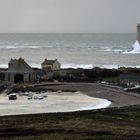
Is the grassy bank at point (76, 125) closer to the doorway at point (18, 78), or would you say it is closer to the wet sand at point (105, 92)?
the wet sand at point (105, 92)

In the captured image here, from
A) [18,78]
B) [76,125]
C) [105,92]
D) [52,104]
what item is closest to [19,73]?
[18,78]

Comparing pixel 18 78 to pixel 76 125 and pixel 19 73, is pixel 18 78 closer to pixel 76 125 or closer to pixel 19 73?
pixel 19 73

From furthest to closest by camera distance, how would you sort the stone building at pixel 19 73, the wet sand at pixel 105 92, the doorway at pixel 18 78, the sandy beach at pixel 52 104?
the doorway at pixel 18 78 → the stone building at pixel 19 73 → the wet sand at pixel 105 92 → the sandy beach at pixel 52 104

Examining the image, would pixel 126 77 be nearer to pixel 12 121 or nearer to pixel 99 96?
A: pixel 99 96

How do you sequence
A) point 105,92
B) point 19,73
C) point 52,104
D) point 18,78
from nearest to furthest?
point 52,104 < point 105,92 < point 19,73 < point 18,78

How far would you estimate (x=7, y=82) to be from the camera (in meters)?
64.4

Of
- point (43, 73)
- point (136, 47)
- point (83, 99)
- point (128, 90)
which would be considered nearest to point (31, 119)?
point (83, 99)

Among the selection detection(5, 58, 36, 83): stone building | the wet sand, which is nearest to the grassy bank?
the wet sand

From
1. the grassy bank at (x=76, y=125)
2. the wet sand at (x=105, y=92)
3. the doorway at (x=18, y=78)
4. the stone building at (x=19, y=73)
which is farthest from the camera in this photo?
the doorway at (x=18, y=78)

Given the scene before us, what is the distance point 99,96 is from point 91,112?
39.5 ft

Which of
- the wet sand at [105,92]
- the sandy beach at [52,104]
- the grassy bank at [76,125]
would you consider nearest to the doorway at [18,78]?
the wet sand at [105,92]

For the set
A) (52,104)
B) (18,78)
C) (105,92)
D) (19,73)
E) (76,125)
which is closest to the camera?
(76,125)

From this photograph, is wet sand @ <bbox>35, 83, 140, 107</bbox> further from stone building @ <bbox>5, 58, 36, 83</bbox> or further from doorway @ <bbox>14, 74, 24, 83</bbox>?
doorway @ <bbox>14, 74, 24, 83</bbox>

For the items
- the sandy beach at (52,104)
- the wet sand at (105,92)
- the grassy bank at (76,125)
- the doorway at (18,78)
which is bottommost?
the grassy bank at (76,125)
